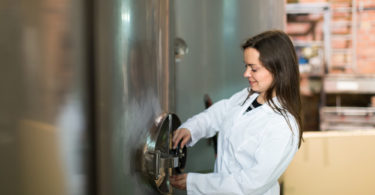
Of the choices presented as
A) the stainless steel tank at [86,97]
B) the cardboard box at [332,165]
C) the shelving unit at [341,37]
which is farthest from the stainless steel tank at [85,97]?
the shelving unit at [341,37]

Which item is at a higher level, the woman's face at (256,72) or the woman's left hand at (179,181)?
the woman's face at (256,72)

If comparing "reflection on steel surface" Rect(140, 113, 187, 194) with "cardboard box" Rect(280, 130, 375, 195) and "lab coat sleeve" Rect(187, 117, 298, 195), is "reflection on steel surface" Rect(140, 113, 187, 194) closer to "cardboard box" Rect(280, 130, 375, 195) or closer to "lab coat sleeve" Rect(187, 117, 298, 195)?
"lab coat sleeve" Rect(187, 117, 298, 195)

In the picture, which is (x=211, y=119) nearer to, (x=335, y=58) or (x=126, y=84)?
(x=126, y=84)

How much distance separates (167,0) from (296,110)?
0.39 metres

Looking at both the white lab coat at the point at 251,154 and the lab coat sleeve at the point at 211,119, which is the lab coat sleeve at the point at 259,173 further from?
the lab coat sleeve at the point at 211,119

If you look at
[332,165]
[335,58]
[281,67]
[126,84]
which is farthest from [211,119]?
[335,58]

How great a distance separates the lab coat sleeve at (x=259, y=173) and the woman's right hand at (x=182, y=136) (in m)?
0.09

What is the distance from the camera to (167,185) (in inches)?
30.8

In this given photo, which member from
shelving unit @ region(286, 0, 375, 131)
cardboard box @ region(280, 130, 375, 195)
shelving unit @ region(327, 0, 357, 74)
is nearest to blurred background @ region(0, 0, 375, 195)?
cardboard box @ region(280, 130, 375, 195)

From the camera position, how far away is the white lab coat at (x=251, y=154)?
78cm

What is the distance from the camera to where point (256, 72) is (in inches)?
32.4

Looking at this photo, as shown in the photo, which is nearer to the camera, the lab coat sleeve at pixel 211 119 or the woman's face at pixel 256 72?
the woman's face at pixel 256 72

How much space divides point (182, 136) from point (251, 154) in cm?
17

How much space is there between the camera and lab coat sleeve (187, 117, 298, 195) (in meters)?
0.77
